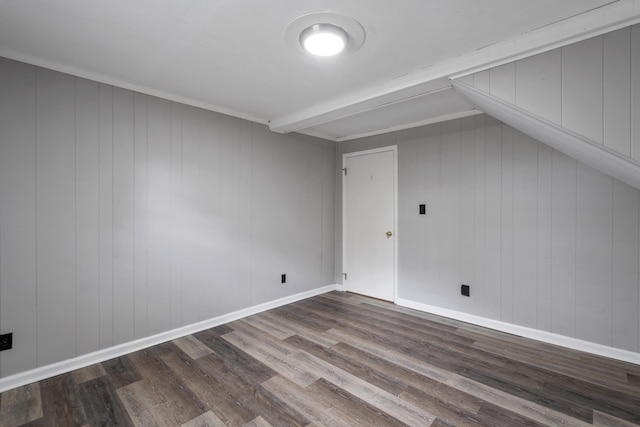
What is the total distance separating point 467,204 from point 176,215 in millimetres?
3062

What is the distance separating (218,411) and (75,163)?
2.15 m

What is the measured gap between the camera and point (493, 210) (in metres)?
3.18

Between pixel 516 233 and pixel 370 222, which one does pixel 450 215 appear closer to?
pixel 516 233

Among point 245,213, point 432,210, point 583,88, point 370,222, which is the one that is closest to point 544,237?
point 432,210

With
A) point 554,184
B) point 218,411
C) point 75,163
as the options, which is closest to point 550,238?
point 554,184

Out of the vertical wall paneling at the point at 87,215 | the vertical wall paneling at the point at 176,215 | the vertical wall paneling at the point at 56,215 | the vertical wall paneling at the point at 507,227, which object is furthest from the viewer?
the vertical wall paneling at the point at 507,227

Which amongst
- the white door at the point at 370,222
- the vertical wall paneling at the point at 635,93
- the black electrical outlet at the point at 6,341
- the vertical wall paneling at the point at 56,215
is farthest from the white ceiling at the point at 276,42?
the black electrical outlet at the point at 6,341

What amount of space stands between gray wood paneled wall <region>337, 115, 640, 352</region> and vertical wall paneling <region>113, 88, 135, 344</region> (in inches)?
117

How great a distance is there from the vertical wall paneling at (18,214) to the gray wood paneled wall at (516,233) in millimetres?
3562

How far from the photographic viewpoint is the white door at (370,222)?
4027mm

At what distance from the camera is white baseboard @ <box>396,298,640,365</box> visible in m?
2.49

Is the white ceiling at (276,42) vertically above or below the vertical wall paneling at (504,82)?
above

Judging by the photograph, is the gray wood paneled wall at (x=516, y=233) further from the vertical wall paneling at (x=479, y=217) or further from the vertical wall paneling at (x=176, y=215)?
the vertical wall paneling at (x=176, y=215)

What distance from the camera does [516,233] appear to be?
303cm
